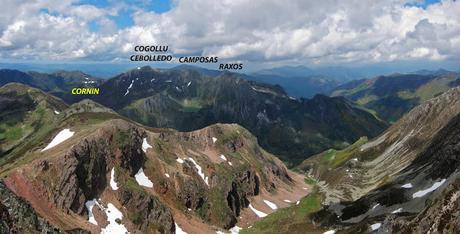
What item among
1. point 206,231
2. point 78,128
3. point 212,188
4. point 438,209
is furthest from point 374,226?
point 78,128

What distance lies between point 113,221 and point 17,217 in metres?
73.7

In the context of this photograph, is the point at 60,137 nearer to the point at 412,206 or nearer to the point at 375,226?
the point at 375,226

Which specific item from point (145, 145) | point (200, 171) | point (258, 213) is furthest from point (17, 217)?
point (258, 213)

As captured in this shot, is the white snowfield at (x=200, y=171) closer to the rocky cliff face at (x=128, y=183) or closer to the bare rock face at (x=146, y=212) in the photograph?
the rocky cliff face at (x=128, y=183)

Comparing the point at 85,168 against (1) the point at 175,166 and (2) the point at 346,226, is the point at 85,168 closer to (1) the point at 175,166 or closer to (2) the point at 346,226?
(1) the point at 175,166

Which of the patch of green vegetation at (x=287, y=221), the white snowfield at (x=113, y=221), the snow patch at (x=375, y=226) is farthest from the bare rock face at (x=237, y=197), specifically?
the snow patch at (x=375, y=226)

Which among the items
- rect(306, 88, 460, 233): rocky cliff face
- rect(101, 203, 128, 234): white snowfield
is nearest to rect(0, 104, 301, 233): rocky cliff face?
rect(101, 203, 128, 234): white snowfield

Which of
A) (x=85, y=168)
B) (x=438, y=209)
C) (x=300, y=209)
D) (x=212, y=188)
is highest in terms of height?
(x=438, y=209)

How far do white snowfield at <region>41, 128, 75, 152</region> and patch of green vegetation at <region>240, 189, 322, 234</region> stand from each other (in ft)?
230

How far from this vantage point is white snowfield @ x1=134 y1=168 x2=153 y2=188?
15677 cm

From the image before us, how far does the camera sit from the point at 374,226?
113 m

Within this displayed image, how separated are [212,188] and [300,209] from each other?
3849cm

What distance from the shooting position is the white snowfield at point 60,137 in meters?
168

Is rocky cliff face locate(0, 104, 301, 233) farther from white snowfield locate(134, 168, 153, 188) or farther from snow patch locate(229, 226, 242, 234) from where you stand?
snow patch locate(229, 226, 242, 234)
